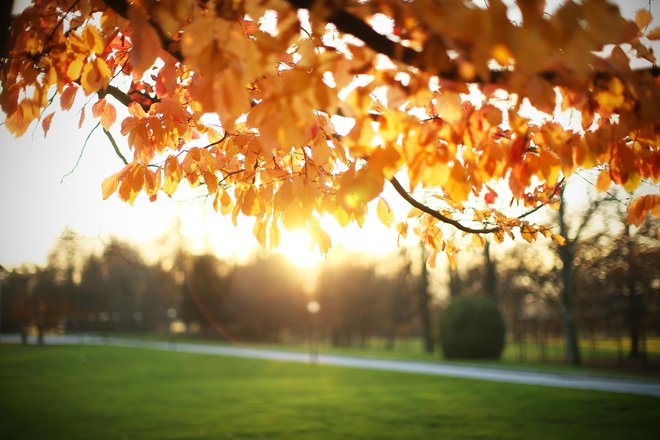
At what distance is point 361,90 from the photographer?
1.73 meters

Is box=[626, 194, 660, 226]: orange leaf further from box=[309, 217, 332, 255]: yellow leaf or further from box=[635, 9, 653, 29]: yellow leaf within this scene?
box=[309, 217, 332, 255]: yellow leaf

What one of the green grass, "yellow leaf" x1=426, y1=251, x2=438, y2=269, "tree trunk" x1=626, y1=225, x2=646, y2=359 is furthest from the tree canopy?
"tree trunk" x1=626, y1=225, x2=646, y2=359

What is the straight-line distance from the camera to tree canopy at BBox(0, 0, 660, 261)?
1356 millimetres

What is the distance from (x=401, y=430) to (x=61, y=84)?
26.5 feet

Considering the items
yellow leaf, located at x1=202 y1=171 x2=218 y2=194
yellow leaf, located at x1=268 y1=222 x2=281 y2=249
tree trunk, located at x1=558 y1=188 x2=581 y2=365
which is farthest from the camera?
tree trunk, located at x1=558 y1=188 x2=581 y2=365

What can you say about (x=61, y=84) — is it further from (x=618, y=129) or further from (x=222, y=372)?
(x=222, y=372)

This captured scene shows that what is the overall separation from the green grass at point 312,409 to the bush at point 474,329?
7.65 m

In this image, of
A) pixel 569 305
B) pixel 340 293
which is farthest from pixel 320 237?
pixel 340 293

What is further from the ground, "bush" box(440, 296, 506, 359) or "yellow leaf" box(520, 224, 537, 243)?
"yellow leaf" box(520, 224, 537, 243)

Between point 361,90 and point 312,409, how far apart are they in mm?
10458

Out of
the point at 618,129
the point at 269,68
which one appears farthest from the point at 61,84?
the point at 618,129

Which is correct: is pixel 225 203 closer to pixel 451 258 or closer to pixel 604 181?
pixel 451 258

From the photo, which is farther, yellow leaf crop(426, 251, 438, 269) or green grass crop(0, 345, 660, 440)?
green grass crop(0, 345, 660, 440)

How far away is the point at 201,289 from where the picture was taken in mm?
55344
